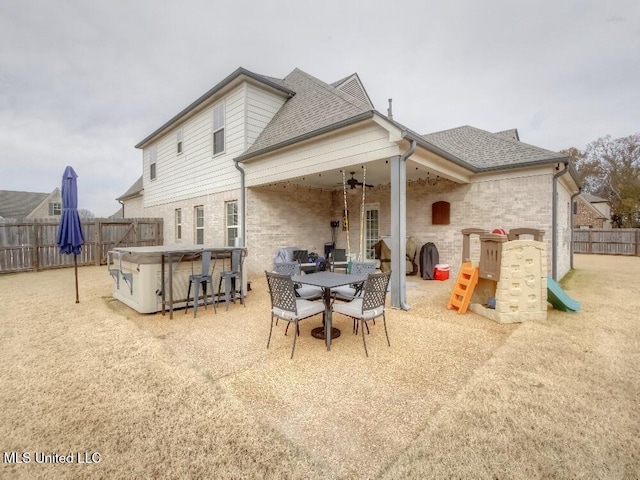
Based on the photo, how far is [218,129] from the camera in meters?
10.1

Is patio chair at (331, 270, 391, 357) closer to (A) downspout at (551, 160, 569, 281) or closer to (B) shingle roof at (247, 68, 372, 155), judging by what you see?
(B) shingle roof at (247, 68, 372, 155)

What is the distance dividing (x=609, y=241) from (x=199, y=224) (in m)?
22.9

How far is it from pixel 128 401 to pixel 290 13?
38.6ft

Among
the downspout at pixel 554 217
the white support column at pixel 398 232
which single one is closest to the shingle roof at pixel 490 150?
the downspout at pixel 554 217

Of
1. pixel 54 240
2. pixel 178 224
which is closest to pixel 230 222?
pixel 178 224

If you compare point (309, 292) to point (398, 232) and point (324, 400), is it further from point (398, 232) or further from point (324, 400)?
point (324, 400)

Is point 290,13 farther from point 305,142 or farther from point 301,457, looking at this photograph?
point 301,457

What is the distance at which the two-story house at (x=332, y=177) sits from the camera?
638 centimetres

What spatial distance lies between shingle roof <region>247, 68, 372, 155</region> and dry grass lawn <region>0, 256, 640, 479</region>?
4.87 meters

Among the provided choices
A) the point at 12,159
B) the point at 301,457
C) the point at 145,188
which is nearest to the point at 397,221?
the point at 301,457

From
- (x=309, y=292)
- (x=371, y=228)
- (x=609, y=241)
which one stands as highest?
(x=371, y=228)

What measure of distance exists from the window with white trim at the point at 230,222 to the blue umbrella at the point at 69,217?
4.30 meters

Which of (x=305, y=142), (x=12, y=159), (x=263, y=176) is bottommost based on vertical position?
(x=263, y=176)

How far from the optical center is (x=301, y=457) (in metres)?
2.01
